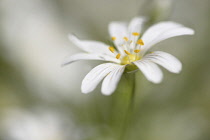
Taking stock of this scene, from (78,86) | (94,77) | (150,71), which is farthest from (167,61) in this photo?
(78,86)

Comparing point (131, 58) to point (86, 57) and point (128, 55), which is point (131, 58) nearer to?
point (128, 55)

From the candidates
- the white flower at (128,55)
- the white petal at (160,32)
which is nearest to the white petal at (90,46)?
the white flower at (128,55)

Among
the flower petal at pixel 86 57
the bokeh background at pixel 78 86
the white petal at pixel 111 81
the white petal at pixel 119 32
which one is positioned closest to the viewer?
the white petal at pixel 111 81

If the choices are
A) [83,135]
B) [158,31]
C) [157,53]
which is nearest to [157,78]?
[157,53]

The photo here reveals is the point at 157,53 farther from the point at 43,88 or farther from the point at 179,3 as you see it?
the point at 179,3

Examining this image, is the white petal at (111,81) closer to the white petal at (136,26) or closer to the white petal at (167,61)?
the white petal at (167,61)

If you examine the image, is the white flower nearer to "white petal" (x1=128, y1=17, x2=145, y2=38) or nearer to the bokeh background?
"white petal" (x1=128, y1=17, x2=145, y2=38)

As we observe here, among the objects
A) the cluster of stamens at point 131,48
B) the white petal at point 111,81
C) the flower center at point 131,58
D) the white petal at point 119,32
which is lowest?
the white petal at point 111,81
